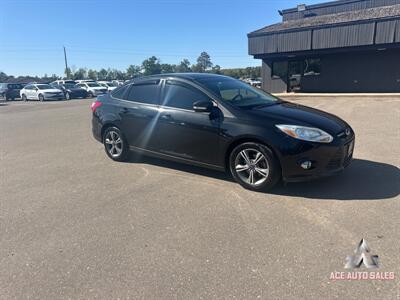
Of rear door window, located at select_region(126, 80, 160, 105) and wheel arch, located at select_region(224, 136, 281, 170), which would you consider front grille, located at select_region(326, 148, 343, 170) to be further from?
rear door window, located at select_region(126, 80, 160, 105)

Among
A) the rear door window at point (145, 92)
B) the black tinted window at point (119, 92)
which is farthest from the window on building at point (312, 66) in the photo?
the rear door window at point (145, 92)

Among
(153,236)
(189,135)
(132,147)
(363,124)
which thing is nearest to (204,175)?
(189,135)

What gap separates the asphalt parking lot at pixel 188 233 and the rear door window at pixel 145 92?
124 centimetres

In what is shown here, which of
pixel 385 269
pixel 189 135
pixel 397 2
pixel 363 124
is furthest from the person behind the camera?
pixel 397 2

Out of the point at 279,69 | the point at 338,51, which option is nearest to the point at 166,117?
the point at 338,51

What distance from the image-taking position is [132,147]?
602 cm

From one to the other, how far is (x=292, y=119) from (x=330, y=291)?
2.40 metres

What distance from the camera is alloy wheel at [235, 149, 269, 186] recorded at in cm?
438

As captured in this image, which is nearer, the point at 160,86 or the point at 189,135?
the point at 189,135

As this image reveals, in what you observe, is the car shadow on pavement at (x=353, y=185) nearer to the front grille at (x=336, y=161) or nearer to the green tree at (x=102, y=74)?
the front grille at (x=336, y=161)

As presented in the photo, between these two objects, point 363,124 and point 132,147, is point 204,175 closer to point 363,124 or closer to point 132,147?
point 132,147

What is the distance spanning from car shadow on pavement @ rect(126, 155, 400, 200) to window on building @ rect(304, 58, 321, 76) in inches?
796

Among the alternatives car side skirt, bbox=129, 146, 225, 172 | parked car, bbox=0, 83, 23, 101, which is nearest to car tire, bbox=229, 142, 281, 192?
car side skirt, bbox=129, 146, 225, 172

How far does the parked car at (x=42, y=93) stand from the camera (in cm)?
2905
